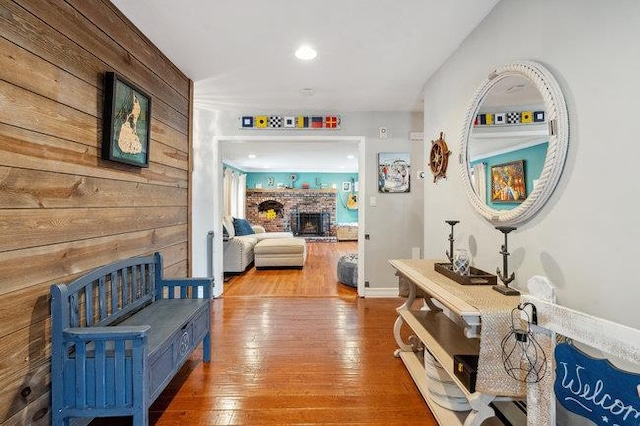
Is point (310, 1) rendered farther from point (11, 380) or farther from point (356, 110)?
point (11, 380)

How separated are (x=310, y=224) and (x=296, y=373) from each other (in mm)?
7970

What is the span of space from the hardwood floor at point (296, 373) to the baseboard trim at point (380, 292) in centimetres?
19

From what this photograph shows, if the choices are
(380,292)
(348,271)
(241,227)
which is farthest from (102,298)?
(241,227)

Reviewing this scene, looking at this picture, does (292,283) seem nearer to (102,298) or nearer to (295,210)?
(102,298)

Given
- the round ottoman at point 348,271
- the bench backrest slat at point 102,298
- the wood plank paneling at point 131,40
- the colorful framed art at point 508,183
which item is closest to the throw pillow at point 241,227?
the round ottoman at point 348,271

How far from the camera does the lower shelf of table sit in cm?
156

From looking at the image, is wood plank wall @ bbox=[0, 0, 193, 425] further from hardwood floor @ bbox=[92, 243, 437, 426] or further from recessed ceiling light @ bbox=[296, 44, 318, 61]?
recessed ceiling light @ bbox=[296, 44, 318, 61]

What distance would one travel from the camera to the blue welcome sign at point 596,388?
824mm

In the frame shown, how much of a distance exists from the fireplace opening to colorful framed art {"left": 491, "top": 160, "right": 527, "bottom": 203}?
8289 millimetres

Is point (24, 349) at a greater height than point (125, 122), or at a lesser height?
lesser

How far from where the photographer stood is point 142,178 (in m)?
2.08

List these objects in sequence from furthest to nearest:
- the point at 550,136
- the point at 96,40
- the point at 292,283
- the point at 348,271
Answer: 1. the point at 292,283
2. the point at 348,271
3. the point at 96,40
4. the point at 550,136

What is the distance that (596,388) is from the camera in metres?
0.91

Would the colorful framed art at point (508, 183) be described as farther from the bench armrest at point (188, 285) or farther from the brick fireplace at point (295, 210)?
the brick fireplace at point (295, 210)
